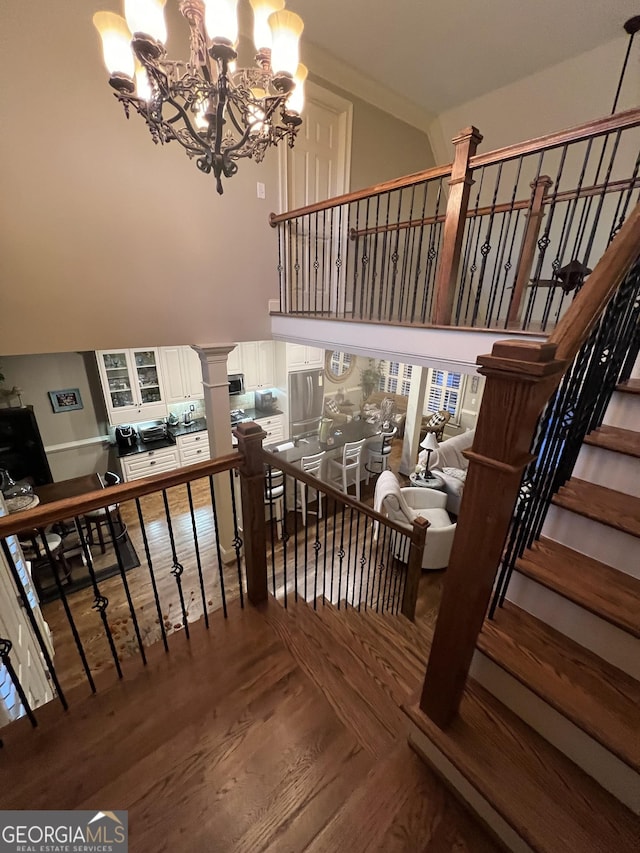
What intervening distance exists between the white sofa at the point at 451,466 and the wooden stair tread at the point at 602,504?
11.3ft

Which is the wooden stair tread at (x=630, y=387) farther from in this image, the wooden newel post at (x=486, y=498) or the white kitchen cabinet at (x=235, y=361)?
the white kitchen cabinet at (x=235, y=361)

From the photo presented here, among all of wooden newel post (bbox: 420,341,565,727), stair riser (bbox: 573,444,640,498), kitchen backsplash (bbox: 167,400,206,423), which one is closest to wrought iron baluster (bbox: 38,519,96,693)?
wooden newel post (bbox: 420,341,565,727)

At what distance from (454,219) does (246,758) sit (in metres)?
2.83

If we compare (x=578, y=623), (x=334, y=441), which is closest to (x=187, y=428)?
(x=334, y=441)

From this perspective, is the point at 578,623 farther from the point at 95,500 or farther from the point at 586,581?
the point at 95,500

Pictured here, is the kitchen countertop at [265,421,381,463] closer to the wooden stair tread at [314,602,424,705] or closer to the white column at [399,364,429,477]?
the white column at [399,364,429,477]

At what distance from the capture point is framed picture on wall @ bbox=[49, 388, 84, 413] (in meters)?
4.76

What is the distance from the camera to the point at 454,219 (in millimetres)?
2135

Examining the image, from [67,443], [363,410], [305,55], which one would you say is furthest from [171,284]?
[363,410]

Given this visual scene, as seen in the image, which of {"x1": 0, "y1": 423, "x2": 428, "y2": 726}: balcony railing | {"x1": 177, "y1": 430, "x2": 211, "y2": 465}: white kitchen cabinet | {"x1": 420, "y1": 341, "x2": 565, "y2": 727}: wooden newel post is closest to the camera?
{"x1": 420, "y1": 341, "x2": 565, "y2": 727}: wooden newel post

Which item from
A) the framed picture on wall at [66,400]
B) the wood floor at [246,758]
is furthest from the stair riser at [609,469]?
the framed picture on wall at [66,400]

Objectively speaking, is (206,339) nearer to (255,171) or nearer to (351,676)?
(255,171)

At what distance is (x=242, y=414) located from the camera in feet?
21.8

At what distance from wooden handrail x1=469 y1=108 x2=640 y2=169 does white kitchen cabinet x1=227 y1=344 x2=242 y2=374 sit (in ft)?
15.6
